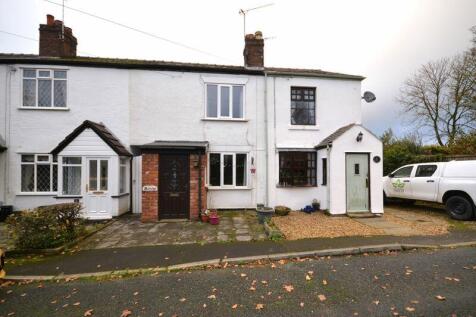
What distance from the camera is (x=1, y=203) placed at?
9.39 metres

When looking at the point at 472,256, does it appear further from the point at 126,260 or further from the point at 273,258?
the point at 126,260

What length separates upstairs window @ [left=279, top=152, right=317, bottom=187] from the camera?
10.7 meters

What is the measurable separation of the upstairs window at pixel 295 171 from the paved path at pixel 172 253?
4.46 m

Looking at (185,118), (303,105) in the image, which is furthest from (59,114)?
(303,105)

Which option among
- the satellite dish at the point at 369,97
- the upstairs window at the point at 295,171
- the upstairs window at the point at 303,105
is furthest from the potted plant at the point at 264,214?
the satellite dish at the point at 369,97

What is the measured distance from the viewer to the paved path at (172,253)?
4844 millimetres

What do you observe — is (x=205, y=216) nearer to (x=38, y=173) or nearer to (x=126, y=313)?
(x=126, y=313)

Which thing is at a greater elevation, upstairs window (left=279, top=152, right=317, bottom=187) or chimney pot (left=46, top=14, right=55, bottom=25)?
chimney pot (left=46, top=14, right=55, bottom=25)

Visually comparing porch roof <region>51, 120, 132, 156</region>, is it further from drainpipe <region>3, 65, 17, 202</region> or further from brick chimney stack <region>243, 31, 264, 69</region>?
brick chimney stack <region>243, 31, 264, 69</region>

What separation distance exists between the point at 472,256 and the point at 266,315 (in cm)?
521

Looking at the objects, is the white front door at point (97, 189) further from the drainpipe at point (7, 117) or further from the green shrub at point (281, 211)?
the green shrub at point (281, 211)

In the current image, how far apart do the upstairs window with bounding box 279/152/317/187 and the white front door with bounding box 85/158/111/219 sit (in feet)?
24.1

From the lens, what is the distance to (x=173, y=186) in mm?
8828

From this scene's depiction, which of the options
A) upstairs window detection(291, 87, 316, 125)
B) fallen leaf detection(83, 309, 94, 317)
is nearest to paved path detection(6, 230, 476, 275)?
fallen leaf detection(83, 309, 94, 317)
